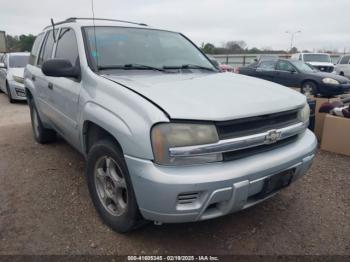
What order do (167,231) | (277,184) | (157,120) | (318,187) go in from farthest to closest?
(318,187)
(167,231)
(277,184)
(157,120)

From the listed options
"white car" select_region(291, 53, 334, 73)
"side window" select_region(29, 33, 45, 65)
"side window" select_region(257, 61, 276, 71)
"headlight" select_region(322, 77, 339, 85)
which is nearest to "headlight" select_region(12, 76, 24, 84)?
"side window" select_region(29, 33, 45, 65)

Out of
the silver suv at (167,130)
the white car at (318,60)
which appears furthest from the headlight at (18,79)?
the white car at (318,60)

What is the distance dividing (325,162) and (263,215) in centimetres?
187

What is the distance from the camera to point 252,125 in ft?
7.63

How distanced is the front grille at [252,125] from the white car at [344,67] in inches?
610

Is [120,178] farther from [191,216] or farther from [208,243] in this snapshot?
[208,243]

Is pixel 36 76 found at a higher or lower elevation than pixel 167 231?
higher

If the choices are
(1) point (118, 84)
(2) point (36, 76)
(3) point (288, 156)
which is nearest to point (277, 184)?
(3) point (288, 156)

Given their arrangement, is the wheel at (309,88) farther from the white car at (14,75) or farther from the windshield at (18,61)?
the windshield at (18,61)

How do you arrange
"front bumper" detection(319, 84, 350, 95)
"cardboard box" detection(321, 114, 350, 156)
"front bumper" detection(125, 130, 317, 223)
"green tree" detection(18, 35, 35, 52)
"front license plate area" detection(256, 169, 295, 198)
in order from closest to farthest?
1. "front bumper" detection(125, 130, 317, 223)
2. "front license plate area" detection(256, 169, 295, 198)
3. "cardboard box" detection(321, 114, 350, 156)
4. "front bumper" detection(319, 84, 350, 95)
5. "green tree" detection(18, 35, 35, 52)

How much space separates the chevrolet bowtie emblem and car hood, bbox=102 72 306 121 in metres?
0.16

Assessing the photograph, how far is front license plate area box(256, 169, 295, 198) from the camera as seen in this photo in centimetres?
236

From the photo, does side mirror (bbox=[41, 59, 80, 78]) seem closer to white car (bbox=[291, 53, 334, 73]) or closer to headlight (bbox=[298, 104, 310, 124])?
headlight (bbox=[298, 104, 310, 124])

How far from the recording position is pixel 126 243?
258cm
